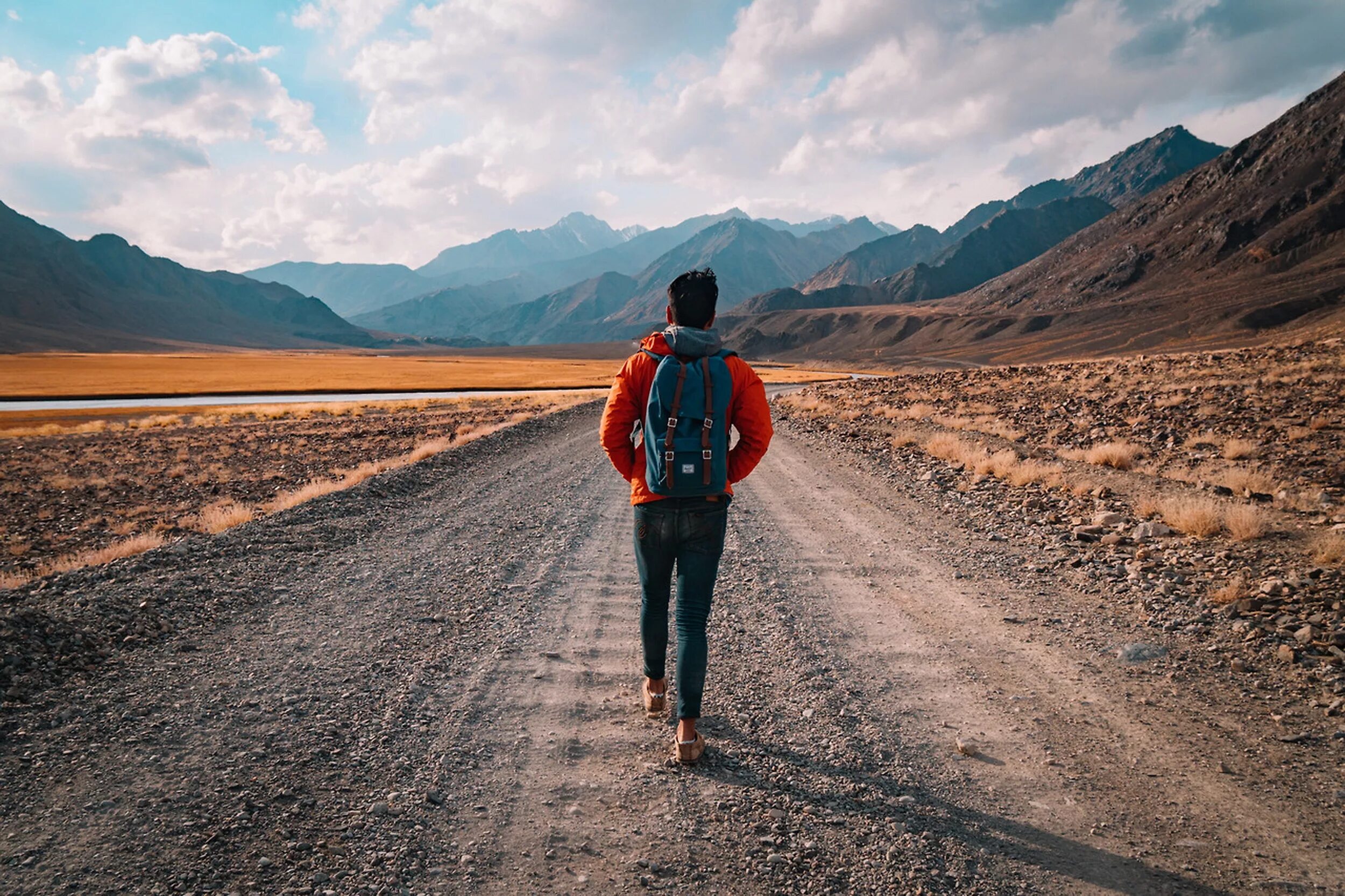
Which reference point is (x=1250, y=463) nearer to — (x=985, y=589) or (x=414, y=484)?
(x=985, y=589)

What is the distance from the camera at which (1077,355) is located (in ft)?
348

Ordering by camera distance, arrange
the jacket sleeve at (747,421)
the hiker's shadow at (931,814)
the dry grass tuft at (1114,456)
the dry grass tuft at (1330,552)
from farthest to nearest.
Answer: the dry grass tuft at (1114,456) → the dry grass tuft at (1330,552) → the jacket sleeve at (747,421) → the hiker's shadow at (931,814)

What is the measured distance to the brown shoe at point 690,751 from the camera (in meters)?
3.82

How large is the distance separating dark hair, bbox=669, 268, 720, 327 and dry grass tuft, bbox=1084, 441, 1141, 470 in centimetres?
1093

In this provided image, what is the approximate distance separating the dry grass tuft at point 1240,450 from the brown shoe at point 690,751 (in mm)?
11990

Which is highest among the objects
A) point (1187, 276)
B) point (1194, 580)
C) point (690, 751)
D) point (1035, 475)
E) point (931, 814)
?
point (1187, 276)

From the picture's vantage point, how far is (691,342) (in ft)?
12.4

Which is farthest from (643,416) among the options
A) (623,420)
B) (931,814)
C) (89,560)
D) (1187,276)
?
(1187,276)

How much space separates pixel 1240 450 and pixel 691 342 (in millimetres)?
12299

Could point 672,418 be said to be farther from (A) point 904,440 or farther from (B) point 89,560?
(A) point 904,440

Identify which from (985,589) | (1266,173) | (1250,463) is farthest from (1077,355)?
(985,589)

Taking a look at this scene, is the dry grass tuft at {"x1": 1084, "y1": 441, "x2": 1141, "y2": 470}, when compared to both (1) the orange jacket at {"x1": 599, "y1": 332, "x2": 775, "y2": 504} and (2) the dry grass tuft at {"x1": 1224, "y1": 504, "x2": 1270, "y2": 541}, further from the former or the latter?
(1) the orange jacket at {"x1": 599, "y1": 332, "x2": 775, "y2": 504}

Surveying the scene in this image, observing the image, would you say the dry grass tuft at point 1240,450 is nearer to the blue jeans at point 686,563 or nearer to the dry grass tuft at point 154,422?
the blue jeans at point 686,563

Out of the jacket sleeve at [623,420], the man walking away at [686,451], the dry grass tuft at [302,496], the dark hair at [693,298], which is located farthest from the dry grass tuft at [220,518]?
the dark hair at [693,298]
